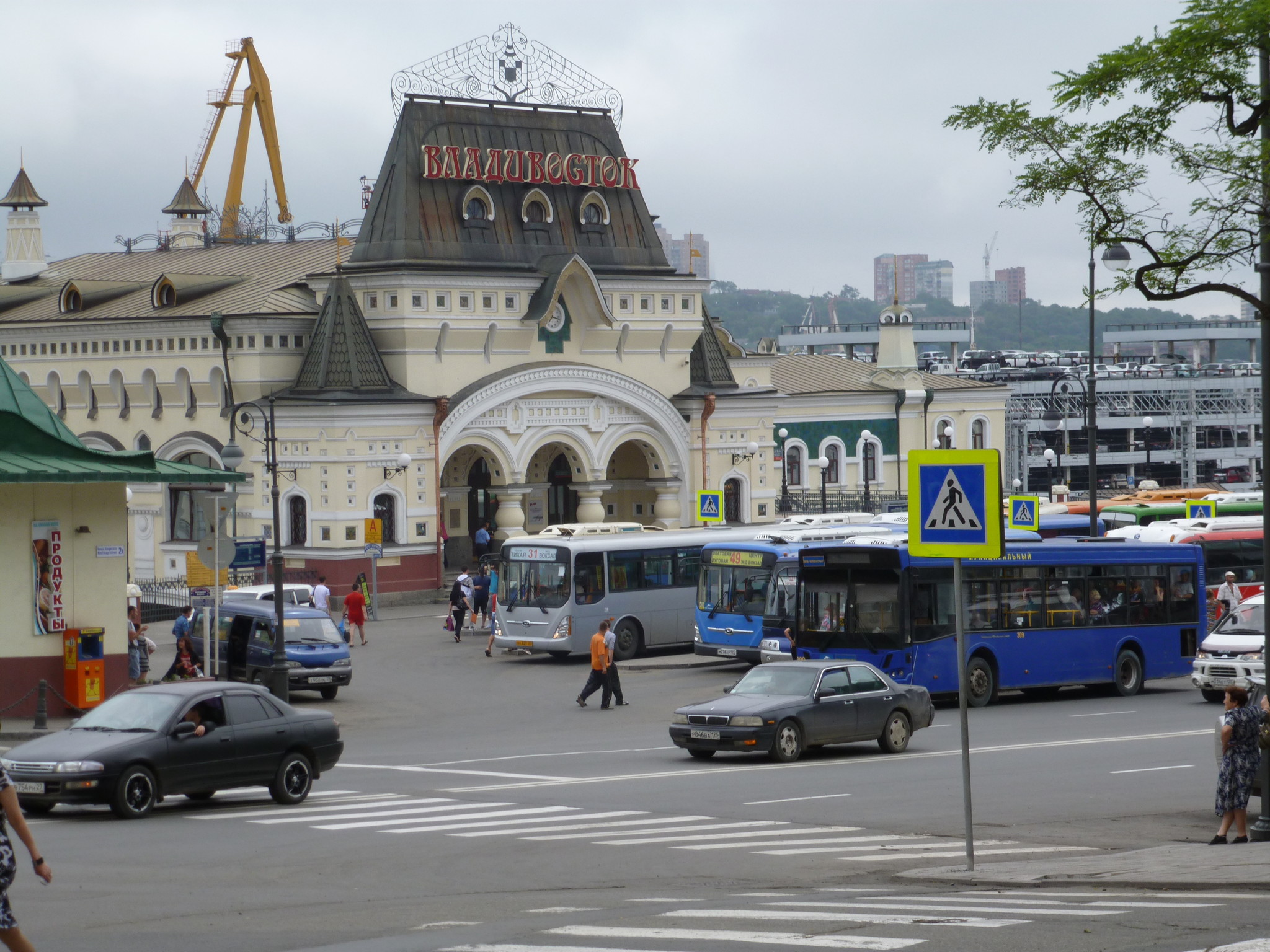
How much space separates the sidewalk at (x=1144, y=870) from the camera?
13.0 m

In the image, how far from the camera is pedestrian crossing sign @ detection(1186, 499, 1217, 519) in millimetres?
45156

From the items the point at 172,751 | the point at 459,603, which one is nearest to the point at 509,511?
the point at 459,603

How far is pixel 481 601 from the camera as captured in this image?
45.1 m

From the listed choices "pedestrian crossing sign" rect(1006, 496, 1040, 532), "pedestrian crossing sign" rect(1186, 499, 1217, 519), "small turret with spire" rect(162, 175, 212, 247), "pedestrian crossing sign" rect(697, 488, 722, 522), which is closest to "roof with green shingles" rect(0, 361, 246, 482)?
"pedestrian crossing sign" rect(1006, 496, 1040, 532)

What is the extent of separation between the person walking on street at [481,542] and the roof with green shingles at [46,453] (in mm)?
25102

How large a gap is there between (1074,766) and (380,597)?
31.7 meters

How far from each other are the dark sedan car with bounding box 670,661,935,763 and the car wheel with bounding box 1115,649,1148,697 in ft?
28.7

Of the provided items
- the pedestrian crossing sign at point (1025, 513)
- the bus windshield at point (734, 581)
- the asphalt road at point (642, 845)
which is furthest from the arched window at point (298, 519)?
the asphalt road at point (642, 845)

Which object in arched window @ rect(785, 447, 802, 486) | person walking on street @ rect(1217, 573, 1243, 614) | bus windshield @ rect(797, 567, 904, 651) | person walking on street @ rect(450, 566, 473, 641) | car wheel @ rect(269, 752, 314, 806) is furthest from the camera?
arched window @ rect(785, 447, 802, 486)

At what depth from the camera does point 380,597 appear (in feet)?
168

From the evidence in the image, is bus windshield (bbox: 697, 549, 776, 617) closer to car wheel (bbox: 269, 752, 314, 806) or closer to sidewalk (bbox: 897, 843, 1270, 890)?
car wheel (bbox: 269, 752, 314, 806)

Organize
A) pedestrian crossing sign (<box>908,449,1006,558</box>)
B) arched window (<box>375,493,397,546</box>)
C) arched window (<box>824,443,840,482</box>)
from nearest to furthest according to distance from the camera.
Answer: pedestrian crossing sign (<box>908,449,1006,558</box>)
arched window (<box>375,493,397,546</box>)
arched window (<box>824,443,840,482</box>)

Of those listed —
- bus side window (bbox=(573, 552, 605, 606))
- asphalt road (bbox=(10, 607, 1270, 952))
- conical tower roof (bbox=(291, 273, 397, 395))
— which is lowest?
asphalt road (bbox=(10, 607, 1270, 952))

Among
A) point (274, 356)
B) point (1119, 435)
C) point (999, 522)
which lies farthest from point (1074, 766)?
point (1119, 435)
